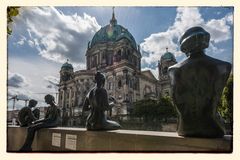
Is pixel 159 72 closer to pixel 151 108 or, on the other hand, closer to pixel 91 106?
pixel 151 108

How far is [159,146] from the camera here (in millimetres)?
3525

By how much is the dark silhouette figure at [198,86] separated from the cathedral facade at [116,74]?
2733 centimetres

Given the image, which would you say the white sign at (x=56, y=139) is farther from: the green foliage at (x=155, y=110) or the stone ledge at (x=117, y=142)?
the green foliage at (x=155, y=110)

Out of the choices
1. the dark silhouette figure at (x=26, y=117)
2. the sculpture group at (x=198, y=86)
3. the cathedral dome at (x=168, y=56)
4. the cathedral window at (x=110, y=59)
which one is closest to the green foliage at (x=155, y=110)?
the cathedral window at (x=110, y=59)

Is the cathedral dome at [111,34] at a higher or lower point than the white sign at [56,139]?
higher

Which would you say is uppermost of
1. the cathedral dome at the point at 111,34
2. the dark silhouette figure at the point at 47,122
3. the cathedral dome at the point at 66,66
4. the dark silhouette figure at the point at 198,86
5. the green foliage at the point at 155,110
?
the cathedral dome at the point at 111,34

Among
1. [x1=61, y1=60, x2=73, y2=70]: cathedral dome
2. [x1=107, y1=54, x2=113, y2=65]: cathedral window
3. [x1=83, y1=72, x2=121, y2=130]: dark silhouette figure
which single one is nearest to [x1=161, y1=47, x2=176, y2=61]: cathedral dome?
[x1=107, y1=54, x2=113, y2=65]: cathedral window

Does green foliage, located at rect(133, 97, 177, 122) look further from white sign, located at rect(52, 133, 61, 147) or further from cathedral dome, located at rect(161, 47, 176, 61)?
white sign, located at rect(52, 133, 61, 147)

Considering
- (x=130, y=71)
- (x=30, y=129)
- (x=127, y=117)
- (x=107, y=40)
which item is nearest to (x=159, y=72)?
(x=130, y=71)

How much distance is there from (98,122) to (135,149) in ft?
3.66

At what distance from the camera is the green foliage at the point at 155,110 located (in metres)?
24.8

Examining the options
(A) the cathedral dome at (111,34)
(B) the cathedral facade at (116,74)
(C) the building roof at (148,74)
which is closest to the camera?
(B) the cathedral facade at (116,74)

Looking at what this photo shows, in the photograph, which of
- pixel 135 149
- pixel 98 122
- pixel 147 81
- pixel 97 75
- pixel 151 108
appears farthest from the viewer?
pixel 147 81

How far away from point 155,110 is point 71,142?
21900mm
